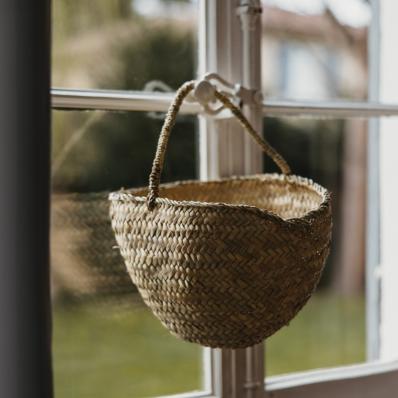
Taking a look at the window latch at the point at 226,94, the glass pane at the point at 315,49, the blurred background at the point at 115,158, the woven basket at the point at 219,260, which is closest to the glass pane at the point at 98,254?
the blurred background at the point at 115,158

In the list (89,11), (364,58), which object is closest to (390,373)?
(364,58)

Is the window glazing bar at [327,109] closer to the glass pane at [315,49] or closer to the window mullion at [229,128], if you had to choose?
the window mullion at [229,128]

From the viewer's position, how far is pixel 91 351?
3.49 feet

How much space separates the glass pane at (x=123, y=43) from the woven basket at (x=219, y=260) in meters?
0.28

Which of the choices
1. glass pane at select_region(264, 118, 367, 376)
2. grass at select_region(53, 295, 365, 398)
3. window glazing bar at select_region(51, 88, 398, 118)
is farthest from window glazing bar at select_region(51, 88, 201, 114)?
glass pane at select_region(264, 118, 367, 376)

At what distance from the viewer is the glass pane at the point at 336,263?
151cm

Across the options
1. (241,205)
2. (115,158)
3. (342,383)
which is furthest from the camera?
(342,383)

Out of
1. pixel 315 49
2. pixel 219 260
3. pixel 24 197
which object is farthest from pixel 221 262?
pixel 315 49

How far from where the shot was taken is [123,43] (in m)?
1.09

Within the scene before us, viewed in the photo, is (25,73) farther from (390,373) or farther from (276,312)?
(390,373)

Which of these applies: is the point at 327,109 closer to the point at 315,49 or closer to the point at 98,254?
the point at 315,49

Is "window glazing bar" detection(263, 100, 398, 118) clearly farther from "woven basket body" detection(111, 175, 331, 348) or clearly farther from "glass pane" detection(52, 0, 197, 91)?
"woven basket body" detection(111, 175, 331, 348)

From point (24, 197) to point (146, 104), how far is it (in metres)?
0.61

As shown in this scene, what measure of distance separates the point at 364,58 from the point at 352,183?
31cm
